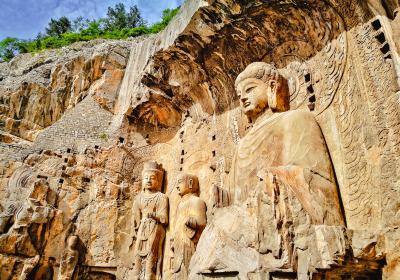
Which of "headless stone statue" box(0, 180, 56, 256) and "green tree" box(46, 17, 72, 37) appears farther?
"green tree" box(46, 17, 72, 37)

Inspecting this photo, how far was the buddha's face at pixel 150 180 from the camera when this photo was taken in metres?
6.80

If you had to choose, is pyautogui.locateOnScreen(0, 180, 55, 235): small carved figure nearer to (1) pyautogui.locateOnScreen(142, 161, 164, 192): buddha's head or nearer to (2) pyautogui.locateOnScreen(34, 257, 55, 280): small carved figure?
(2) pyautogui.locateOnScreen(34, 257, 55, 280): small carved figure

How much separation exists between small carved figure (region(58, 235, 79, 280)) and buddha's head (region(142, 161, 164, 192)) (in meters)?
1.82

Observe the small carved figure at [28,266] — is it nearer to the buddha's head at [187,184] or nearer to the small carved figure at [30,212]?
the small carved figure at [30,212]

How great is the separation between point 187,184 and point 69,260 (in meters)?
2.77

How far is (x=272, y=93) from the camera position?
419cm

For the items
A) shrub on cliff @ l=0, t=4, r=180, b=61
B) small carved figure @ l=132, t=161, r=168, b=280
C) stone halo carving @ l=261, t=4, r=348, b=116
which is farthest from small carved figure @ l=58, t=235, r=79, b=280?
shrub on cliff @ l=0, t=4, r=180, b=61

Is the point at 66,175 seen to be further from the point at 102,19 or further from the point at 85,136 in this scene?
the point at 102,19

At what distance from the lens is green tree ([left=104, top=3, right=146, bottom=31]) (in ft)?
66.5

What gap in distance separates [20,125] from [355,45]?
8694 millimetres

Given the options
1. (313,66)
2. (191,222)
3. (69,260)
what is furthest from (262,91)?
(69,260)

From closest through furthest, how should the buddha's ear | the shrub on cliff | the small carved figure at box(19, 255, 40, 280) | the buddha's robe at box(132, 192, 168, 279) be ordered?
1. the buddha's ear
2. the small carved figure at box(19, 255, 40, 280)
3. the buddha's robe at box(132, 192, 168, 279)
4. the shrub on cliff

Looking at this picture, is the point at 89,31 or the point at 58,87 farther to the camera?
the point at 89,31

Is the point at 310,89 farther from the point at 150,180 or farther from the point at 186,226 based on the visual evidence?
the point at 150,180
